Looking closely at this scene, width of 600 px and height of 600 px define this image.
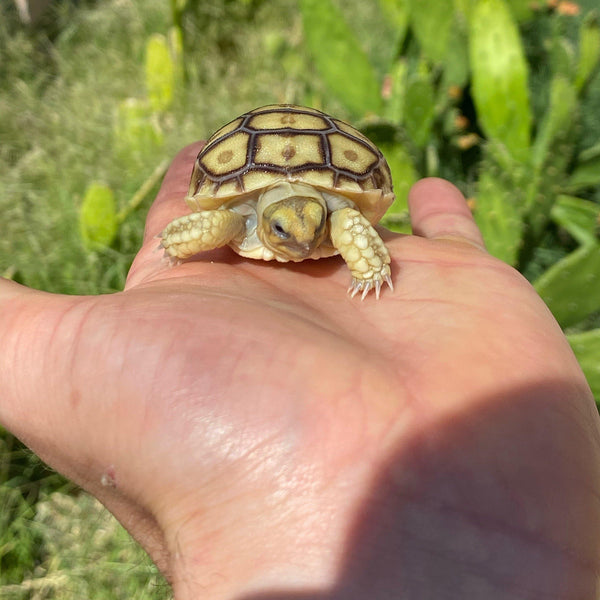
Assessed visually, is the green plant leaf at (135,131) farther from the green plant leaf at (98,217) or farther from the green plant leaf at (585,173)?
the green plant leaf at (585,173)

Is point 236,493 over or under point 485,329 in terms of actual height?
under

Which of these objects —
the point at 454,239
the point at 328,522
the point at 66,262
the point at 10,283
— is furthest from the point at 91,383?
the point at 66,262

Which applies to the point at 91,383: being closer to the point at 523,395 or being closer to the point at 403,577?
the point at 403,577

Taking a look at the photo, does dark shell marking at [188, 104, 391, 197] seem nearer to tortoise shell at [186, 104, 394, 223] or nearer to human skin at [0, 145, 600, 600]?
tortoise shell at [186, 104, 394, 223]

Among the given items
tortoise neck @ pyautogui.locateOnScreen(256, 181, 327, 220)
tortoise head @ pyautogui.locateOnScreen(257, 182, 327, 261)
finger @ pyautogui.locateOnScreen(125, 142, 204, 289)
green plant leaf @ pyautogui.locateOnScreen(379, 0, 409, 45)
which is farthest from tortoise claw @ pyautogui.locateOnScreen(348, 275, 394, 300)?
green plant leaf @ pyautogui.locateOnScreen(379, 0, 409, 45)

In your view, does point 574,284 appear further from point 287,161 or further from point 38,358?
point 38,358

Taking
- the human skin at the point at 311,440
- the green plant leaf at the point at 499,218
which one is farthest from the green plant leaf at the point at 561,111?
the human skin at the point at 311,440
